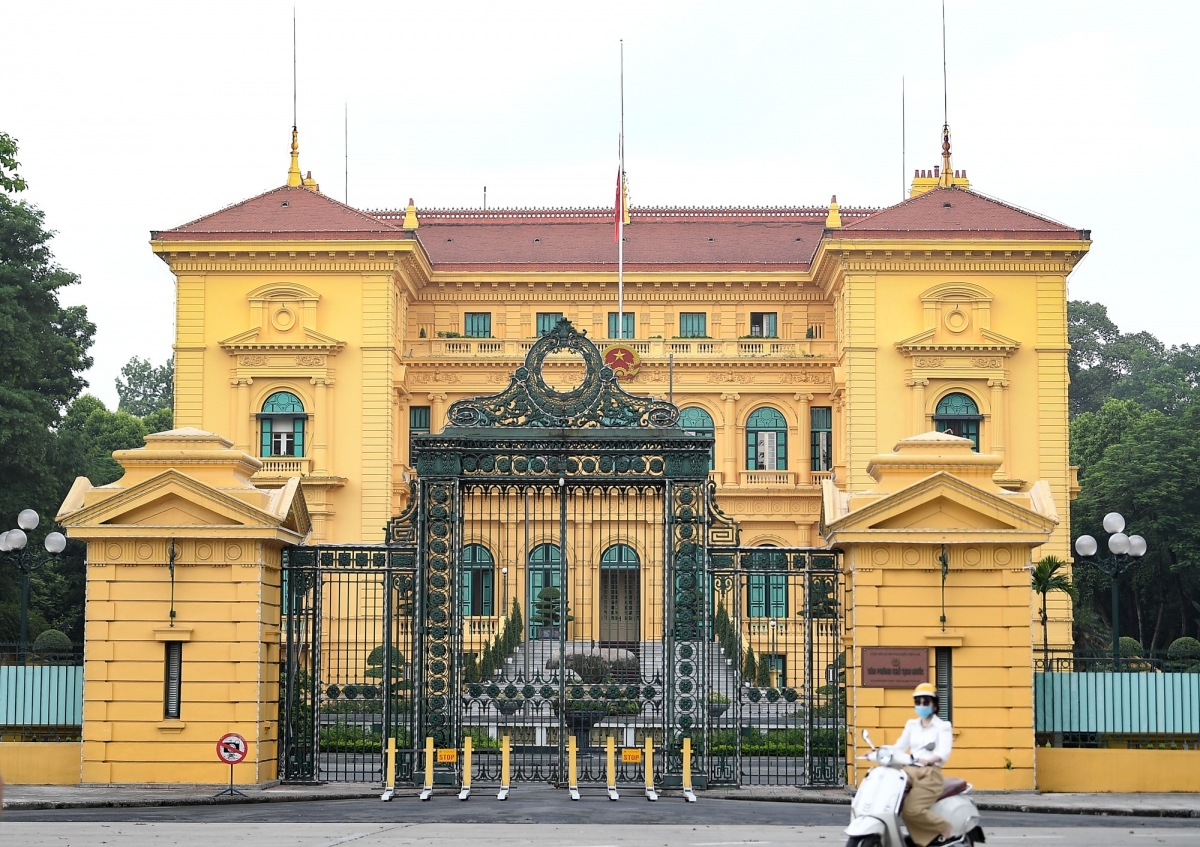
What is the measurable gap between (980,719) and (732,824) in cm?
479

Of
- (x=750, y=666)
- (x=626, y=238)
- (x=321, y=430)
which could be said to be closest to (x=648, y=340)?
(x=626, y=238)

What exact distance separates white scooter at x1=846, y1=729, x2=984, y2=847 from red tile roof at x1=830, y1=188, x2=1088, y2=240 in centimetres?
3532

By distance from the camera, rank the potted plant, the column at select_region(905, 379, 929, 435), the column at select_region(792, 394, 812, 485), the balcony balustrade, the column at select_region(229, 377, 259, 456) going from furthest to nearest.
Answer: the balcony balustrade < the column at select_region(792, 394, 812, 485) < the column at select_region(229, 377, 259, 456) < the column at select_region(905, 379, 929, 435) < the potted plant

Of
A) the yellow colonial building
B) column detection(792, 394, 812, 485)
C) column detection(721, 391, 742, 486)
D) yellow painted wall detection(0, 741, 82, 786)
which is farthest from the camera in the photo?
column detection(792, 394, 812, 485)

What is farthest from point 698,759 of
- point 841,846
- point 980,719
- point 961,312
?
point 961,312

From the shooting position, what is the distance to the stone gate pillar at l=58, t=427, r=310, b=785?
20906mm

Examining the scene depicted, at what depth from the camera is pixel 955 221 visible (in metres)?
48.2

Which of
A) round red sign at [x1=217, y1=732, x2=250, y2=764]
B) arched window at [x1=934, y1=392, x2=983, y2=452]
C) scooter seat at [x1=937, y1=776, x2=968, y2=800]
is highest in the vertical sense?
arched window at [x1=934, y1=392, x2=983, y2=452]

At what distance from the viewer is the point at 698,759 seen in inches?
839

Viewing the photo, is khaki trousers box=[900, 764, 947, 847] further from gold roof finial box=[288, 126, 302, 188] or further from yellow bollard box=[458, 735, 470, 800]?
gold roof finial box=[288, 126, 302, 188]

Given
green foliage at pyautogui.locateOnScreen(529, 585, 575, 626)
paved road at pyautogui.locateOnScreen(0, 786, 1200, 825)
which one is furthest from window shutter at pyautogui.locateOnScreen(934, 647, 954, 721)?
green foliage at pyautogui.locateOnScreen(529, 585, 575, 626)

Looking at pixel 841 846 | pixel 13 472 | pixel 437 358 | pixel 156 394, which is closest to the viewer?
pixel 841 846

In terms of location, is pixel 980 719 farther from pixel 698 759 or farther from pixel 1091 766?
pixel 698 759

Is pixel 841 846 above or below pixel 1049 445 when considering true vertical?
below
